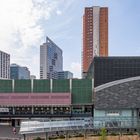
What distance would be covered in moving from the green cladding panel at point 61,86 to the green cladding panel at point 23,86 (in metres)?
6.07

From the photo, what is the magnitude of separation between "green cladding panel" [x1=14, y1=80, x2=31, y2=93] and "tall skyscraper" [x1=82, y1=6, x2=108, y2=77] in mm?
67087

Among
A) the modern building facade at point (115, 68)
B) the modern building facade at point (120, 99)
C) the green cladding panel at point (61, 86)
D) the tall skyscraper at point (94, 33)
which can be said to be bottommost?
the modern building facade at point (120, 99)

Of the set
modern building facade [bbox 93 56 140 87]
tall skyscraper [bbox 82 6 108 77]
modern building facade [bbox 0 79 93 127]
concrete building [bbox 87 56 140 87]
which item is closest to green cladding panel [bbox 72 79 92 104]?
Answer: modern building facade [bbox 0 79 93 127]

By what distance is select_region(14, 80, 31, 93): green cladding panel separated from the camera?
298 feet

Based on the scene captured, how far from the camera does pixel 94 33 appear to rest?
16050cm

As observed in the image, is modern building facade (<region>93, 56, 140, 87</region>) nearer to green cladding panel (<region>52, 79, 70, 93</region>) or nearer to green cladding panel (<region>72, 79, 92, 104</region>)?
green cladding panel (<region>72, 79, 92, 104</region>)

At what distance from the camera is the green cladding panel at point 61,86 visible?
89.8 metres

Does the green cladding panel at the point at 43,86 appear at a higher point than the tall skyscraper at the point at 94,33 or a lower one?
lower

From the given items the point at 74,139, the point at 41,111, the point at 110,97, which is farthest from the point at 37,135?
the point at 41,111

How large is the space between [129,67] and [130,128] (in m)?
29.6

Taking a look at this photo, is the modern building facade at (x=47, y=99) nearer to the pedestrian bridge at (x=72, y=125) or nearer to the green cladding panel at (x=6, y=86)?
the green cladding panel at (x=6, y=86)

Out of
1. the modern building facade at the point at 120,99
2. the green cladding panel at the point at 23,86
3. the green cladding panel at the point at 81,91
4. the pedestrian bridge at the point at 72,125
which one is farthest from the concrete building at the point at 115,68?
the pedestrian bridge at the point at 72,125

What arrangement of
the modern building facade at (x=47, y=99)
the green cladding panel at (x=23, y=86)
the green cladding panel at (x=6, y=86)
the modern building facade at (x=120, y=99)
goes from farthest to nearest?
1. the green cladding panel at (x=6, y=86)
2. the green cladding panel at (x=23, y=86)
3. the modern building facade at (x=47, y=99)
4. the modern building facade at (x=120, y=99)

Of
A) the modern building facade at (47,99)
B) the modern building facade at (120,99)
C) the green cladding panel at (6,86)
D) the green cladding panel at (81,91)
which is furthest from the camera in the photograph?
the green cladding panel at (6,86)
